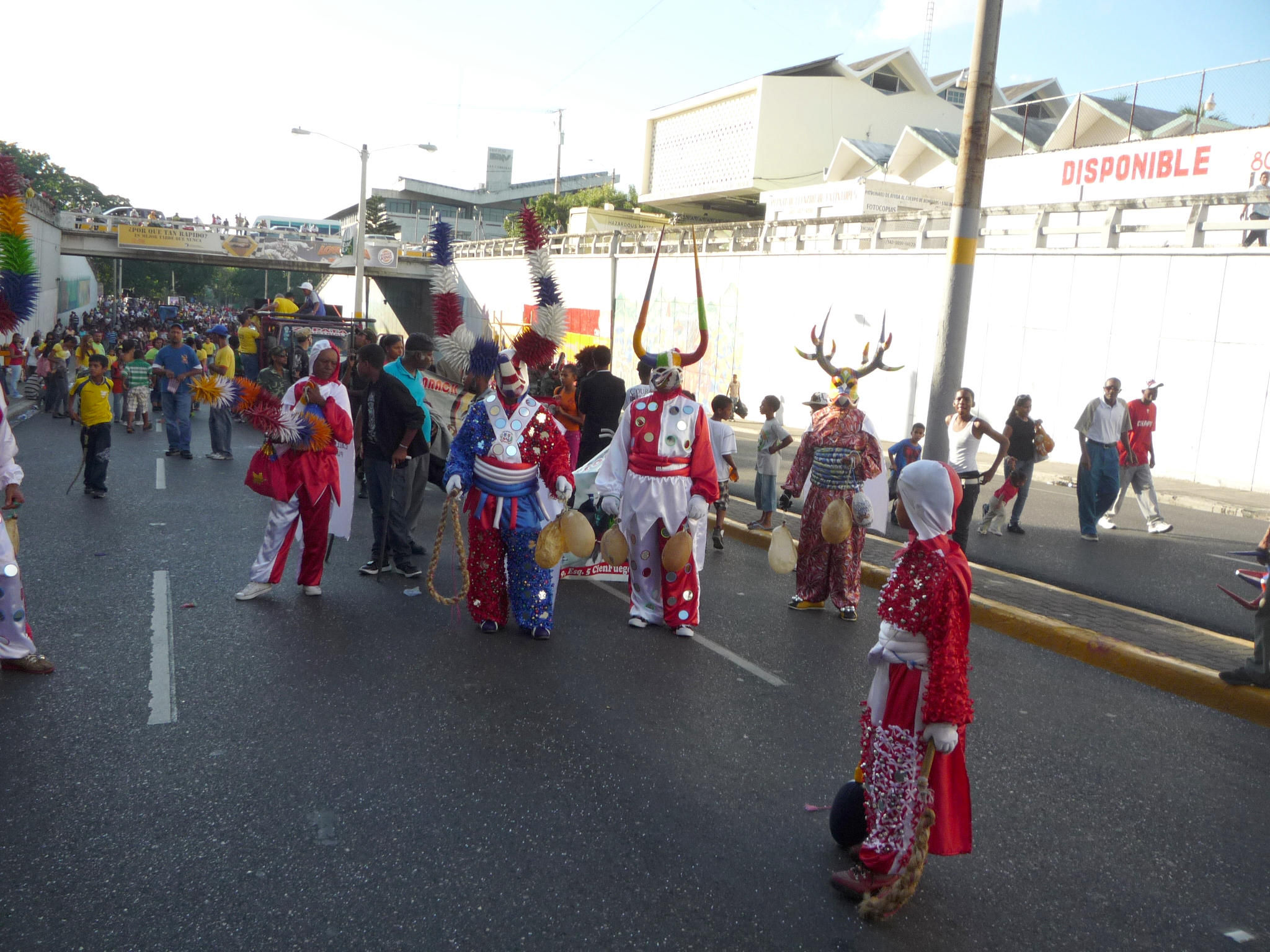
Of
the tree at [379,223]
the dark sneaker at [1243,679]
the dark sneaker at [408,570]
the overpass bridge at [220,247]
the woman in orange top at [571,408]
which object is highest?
the tree at [379,223]

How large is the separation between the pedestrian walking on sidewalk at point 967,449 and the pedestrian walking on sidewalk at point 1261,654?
3574 millimetres

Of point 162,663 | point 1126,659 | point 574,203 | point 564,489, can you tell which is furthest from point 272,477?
point 574,203

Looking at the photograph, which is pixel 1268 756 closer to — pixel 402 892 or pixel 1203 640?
pixel 1203 640

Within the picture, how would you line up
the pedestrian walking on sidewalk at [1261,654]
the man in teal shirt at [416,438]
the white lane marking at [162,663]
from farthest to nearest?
the man in teal shirt at [416,438] < the pedestrian walking on sidewalk at [1261,654] < the white lane marking at [162,663]

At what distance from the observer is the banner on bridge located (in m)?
38.7

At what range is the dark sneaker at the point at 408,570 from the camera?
325 inches

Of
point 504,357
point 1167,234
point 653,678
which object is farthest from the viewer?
point 1167,234

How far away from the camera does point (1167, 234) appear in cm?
1764

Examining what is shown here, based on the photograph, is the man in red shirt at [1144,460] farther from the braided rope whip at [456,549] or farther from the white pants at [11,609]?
the white pants at [11,609]

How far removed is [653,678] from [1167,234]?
15.7 m

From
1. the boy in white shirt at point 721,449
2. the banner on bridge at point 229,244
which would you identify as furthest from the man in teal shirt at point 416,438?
the banner on bridge at point 229,244

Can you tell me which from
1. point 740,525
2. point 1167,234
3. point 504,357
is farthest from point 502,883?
point 1167,234

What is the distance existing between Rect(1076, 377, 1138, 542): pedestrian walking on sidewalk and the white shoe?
8.69 metres

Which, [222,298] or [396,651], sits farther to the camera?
[222,298]
